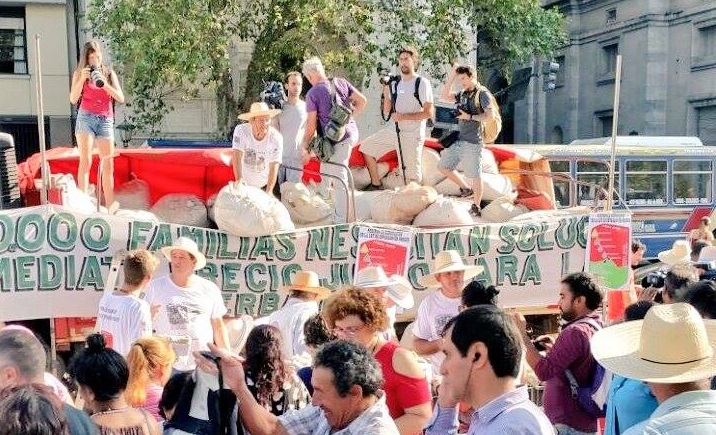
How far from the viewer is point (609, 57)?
3067 cm

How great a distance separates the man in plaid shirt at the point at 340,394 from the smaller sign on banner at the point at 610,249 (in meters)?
5.14

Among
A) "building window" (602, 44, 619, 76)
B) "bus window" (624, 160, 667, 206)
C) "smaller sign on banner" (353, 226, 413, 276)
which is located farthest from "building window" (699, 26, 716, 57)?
"smaller sign on banner" (353, 226, 413, 276)

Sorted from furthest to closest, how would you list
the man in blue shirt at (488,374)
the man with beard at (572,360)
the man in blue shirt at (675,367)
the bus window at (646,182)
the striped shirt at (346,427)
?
the bus window at (646,182), the man with beard at (572,360), the striped shirt at (346,427), the man in blue shirt at (488,374), the man in blue shirt at (675,367)

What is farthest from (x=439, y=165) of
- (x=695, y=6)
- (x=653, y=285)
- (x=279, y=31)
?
(x=695, y=6)

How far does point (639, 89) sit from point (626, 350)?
1086 inches

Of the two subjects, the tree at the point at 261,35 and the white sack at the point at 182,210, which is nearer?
→ the white sack at the point at 182,210

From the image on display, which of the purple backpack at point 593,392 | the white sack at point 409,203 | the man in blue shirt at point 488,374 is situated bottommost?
the purple backpack at point 593,392

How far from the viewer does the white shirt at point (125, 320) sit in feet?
16.8

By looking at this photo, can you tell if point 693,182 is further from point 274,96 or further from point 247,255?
point 247,255

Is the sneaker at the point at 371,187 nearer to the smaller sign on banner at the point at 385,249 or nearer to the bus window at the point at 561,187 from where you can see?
the smaller sign on banner at the point at 385,249

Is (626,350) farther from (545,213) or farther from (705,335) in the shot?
(545,213)

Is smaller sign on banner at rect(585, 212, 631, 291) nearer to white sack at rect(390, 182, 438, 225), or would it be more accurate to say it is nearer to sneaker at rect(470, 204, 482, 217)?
sneaker at rect(470, 204, 482, 217)

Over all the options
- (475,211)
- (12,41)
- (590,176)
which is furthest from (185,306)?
(12,41)

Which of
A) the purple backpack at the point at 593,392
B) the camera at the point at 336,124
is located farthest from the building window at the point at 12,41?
the purple backpack at the point at 593,392
